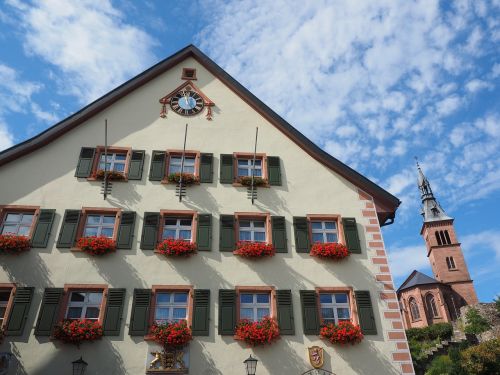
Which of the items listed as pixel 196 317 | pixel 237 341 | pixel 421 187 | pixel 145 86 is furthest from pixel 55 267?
pixel 421 187

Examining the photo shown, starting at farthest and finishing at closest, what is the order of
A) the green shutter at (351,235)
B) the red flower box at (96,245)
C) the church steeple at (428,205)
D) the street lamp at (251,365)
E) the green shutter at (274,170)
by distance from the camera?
the church steeple at (428,205) → the green shutter at (274,170) → the green shutter at (351,235) → the red flower box at (96,245) → the street lamp at (251,365)

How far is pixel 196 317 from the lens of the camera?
1389cm

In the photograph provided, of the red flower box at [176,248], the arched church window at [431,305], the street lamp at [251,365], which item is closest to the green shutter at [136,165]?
the red flower box at [176,248]

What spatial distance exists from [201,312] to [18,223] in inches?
272

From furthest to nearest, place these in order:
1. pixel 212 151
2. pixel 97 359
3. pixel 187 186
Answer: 1. pixel 212 151
2. pixel 187 186
3. pixel 97 359

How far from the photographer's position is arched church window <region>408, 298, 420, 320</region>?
62.3m

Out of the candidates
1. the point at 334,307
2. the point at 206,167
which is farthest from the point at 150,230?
the point at 334,307

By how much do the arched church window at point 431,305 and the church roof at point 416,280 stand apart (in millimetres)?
1893

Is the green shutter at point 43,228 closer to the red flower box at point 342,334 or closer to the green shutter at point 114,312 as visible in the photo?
the green shutter at point 114,312

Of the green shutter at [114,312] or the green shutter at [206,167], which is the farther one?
the green shutter at [206,167]

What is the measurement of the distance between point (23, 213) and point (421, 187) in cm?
7525

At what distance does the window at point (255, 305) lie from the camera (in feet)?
47.2

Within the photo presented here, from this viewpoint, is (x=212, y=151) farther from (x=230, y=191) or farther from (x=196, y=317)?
(x=196, y=317)

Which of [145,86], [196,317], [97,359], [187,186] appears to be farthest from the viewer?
[145,86]
